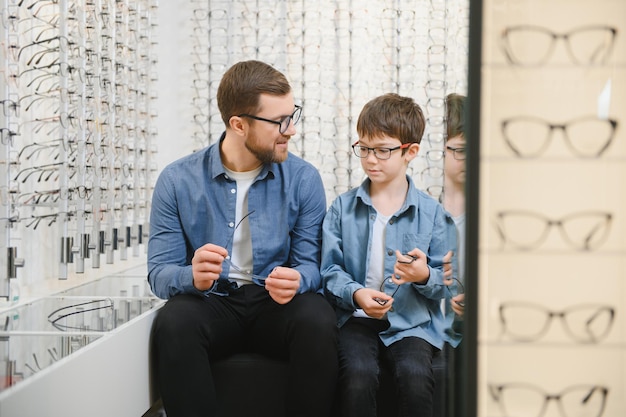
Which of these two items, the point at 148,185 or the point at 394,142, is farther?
Answer: the point at 148,185

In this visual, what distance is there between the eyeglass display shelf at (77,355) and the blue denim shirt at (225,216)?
204 millimetres

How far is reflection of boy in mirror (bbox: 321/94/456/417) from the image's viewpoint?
1.86 m

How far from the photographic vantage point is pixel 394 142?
2197mm

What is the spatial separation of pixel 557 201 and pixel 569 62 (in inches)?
6.0

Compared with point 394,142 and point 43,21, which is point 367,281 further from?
point 43,21

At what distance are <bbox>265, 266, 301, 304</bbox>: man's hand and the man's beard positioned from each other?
15.4 inches

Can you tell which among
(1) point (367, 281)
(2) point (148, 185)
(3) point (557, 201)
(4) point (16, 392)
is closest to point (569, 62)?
(3) point (557, 201)

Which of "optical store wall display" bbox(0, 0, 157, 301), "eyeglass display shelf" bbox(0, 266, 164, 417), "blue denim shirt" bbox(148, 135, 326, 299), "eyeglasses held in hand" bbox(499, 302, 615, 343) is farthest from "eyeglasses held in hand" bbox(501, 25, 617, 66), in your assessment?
"optical store wall display" bbox(0, 0, 157, 301)

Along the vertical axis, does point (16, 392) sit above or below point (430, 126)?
below

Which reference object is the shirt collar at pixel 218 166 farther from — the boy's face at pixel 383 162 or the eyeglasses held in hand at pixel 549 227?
the eyeglasses held in hand at pixel 549 227

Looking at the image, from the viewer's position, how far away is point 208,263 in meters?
1.85

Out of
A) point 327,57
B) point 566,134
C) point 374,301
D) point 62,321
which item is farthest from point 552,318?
point 327,57

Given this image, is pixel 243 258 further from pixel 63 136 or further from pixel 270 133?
pixel 63 136

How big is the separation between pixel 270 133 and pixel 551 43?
1.45m
